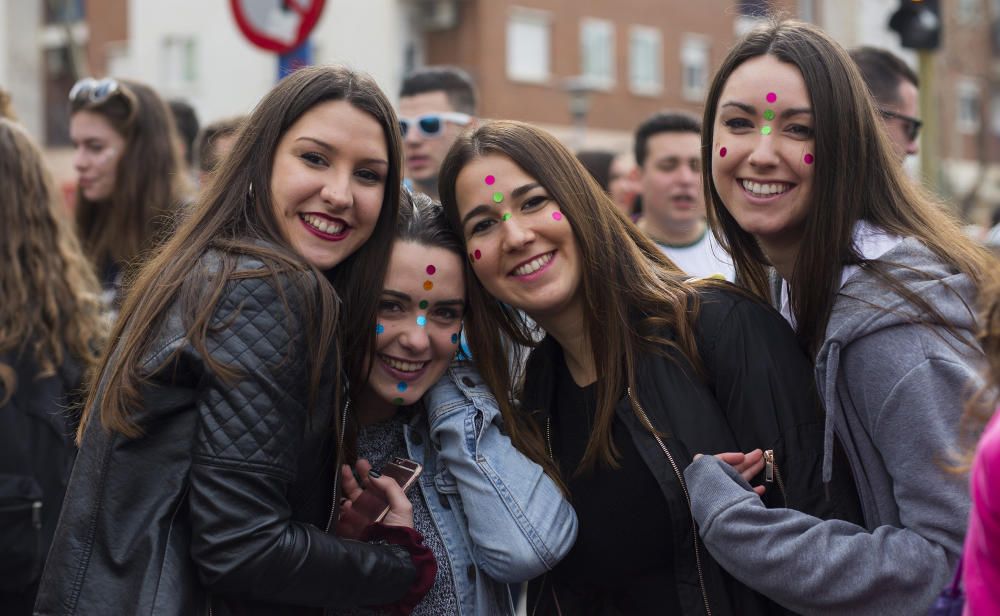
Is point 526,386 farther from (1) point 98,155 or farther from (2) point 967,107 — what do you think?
(2) point 967,107

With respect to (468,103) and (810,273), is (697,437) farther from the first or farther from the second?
(468,103)

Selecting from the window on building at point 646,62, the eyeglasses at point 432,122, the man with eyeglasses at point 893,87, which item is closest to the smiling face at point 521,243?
the man with eyeglasses at point 893,87

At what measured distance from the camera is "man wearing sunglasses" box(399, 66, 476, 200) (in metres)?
6.13

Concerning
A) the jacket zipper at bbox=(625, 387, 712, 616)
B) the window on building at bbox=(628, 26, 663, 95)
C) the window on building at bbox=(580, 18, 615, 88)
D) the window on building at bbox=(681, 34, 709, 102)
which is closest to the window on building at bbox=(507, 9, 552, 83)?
the window on building at bbox=(580, 18, 615, 88)

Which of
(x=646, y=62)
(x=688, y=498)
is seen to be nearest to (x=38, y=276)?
(x=688, y=498)

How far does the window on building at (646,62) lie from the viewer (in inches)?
1131

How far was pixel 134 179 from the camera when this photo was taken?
17.4 feet

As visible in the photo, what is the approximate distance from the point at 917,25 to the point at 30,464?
19.1 ft

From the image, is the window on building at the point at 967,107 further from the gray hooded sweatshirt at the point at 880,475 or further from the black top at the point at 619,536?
the gray hooded sweatshirt at the point at 880,475

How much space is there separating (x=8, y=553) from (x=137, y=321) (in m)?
1.52

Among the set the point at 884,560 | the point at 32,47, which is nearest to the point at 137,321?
the point at 884,560

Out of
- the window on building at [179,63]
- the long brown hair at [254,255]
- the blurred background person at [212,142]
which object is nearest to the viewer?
the long brown hair at [254,255]

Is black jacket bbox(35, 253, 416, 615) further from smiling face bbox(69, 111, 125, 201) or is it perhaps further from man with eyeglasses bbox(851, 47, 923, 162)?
man with eyeglasses bbox(851, 47, 923, 162)

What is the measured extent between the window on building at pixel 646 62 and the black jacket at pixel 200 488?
26.8 meters
